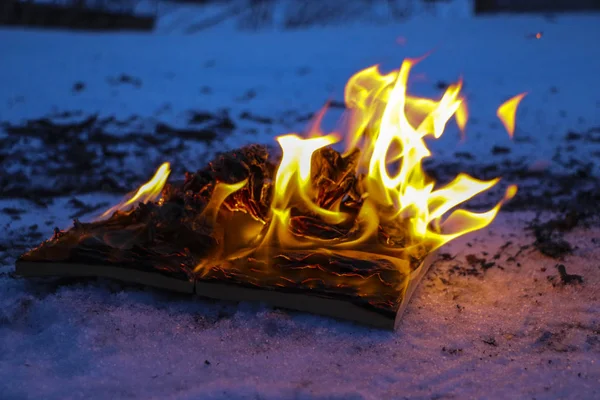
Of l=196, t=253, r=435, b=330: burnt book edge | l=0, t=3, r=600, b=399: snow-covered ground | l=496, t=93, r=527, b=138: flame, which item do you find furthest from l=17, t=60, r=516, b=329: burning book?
l=496, t=93, r=527, b=138: flame

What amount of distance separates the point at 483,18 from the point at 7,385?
1019 centimetres

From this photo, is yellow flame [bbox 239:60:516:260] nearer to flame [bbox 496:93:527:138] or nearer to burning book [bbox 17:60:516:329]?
burning book [bbox 17:60:516:329]

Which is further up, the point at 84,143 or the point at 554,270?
the point at 554,270

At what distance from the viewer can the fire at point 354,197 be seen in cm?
303

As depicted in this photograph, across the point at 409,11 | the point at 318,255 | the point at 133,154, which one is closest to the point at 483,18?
the point at 409,11

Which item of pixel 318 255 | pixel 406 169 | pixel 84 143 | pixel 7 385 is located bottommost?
pixel 84 143

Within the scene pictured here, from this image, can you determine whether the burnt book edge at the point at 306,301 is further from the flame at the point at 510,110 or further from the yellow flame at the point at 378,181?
the flame at the point at 510,110

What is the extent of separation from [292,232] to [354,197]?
47cm

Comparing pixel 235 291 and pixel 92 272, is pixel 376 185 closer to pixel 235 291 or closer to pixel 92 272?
pixel 235 291

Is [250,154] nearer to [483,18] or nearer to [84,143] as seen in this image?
[84,143]

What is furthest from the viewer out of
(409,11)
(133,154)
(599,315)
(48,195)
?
(409,11)

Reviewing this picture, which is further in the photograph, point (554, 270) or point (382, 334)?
point (554, 270)

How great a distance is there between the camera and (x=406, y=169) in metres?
3.36

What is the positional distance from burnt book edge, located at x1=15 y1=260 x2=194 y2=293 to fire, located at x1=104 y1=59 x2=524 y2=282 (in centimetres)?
18
